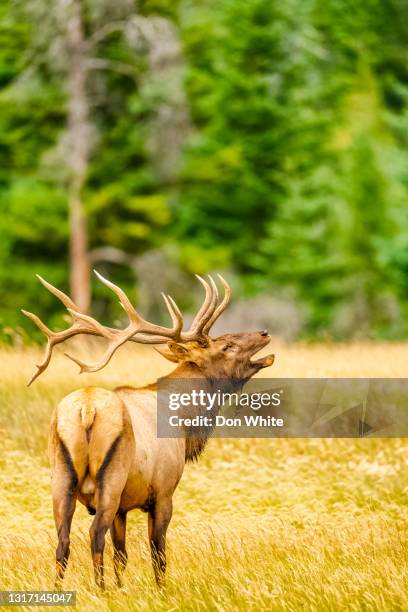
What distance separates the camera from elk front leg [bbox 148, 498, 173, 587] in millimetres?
5871

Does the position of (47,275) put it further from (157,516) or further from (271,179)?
(157,516)

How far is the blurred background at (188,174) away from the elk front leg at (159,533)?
11679 millimetres

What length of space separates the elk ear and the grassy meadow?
0.96 m

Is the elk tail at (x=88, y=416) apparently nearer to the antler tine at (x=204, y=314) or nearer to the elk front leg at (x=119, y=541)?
the elk front leg at (x=119, y=541)

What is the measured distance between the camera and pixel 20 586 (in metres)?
5.80

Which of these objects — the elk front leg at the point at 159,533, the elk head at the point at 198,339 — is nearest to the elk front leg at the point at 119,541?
the elk front leg at the point at 159,533

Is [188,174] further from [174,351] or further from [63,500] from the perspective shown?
[63,500]

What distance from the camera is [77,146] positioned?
66.1 ft

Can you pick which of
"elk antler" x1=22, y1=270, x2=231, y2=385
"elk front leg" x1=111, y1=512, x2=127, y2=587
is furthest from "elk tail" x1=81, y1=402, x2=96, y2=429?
"elk front leg" x1=111, y1=512, x2=127, y2=587

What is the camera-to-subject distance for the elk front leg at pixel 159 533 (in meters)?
5.87

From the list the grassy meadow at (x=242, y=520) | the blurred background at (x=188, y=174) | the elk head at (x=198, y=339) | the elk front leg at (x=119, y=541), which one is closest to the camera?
the grassy meadow at (x=242, y=520)

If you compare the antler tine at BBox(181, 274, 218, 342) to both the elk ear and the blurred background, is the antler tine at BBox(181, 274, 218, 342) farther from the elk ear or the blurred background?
the blurred background

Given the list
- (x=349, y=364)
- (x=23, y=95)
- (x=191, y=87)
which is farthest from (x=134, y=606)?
(x=191, y=87)

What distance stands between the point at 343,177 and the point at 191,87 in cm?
698
